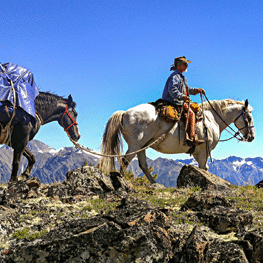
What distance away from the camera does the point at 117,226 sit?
5.48 metres

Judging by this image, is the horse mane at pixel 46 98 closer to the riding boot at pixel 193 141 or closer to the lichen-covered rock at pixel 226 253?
the riding boot at pixel 193 141

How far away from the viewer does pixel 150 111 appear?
10758mm

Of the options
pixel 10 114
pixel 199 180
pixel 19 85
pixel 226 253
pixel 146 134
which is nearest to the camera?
pixel 226 253

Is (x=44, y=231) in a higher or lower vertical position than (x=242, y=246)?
lower

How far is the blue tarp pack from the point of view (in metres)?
9.38

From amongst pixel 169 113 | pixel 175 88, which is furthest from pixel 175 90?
pixel 169 113

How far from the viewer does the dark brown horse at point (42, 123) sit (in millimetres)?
9852

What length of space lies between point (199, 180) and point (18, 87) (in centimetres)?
594

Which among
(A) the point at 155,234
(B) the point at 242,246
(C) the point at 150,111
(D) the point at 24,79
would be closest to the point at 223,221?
(B) the point at 242,246

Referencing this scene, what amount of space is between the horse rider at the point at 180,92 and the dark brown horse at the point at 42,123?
4062mm

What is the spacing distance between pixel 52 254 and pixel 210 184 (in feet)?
18.7

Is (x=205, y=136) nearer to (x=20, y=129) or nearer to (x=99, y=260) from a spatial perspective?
(x=20, y=129)

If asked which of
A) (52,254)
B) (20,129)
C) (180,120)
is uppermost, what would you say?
(180,120)

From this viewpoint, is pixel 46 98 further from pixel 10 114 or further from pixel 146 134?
pixel 146 134
